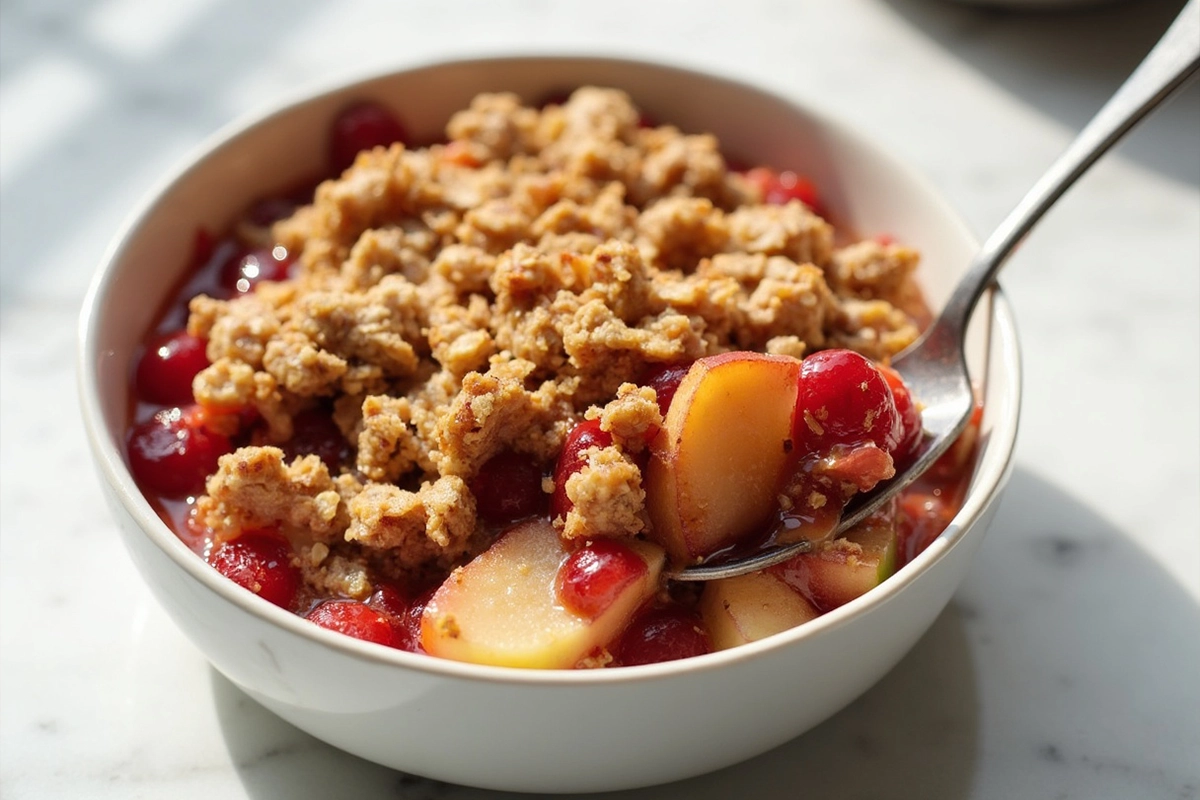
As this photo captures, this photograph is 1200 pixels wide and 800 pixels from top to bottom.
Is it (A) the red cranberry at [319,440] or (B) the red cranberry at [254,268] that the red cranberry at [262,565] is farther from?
(B) the red cranberry at [254,268]

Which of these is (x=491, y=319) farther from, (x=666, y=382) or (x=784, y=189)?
(x=784, y=189)

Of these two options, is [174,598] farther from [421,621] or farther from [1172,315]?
[1172,315]

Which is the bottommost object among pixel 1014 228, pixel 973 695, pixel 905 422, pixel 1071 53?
pixel 973 695

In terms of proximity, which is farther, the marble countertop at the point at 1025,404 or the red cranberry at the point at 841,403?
the marble countertop at the point at 1025,404

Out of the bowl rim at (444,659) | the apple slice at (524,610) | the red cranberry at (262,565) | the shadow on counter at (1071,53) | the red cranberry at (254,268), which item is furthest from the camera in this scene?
the shadow on counter at (1071,53)

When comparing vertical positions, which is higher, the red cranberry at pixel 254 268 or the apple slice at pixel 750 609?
the red cranberry at pixel 254 268

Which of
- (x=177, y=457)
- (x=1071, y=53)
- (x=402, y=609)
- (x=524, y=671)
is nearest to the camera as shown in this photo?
(x=524, y=671)

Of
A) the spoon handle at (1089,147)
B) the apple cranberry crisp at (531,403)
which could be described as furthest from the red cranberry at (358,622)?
the spoon handle at (1089,147)

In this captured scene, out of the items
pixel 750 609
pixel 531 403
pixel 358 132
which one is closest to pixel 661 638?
pixel 750 609
